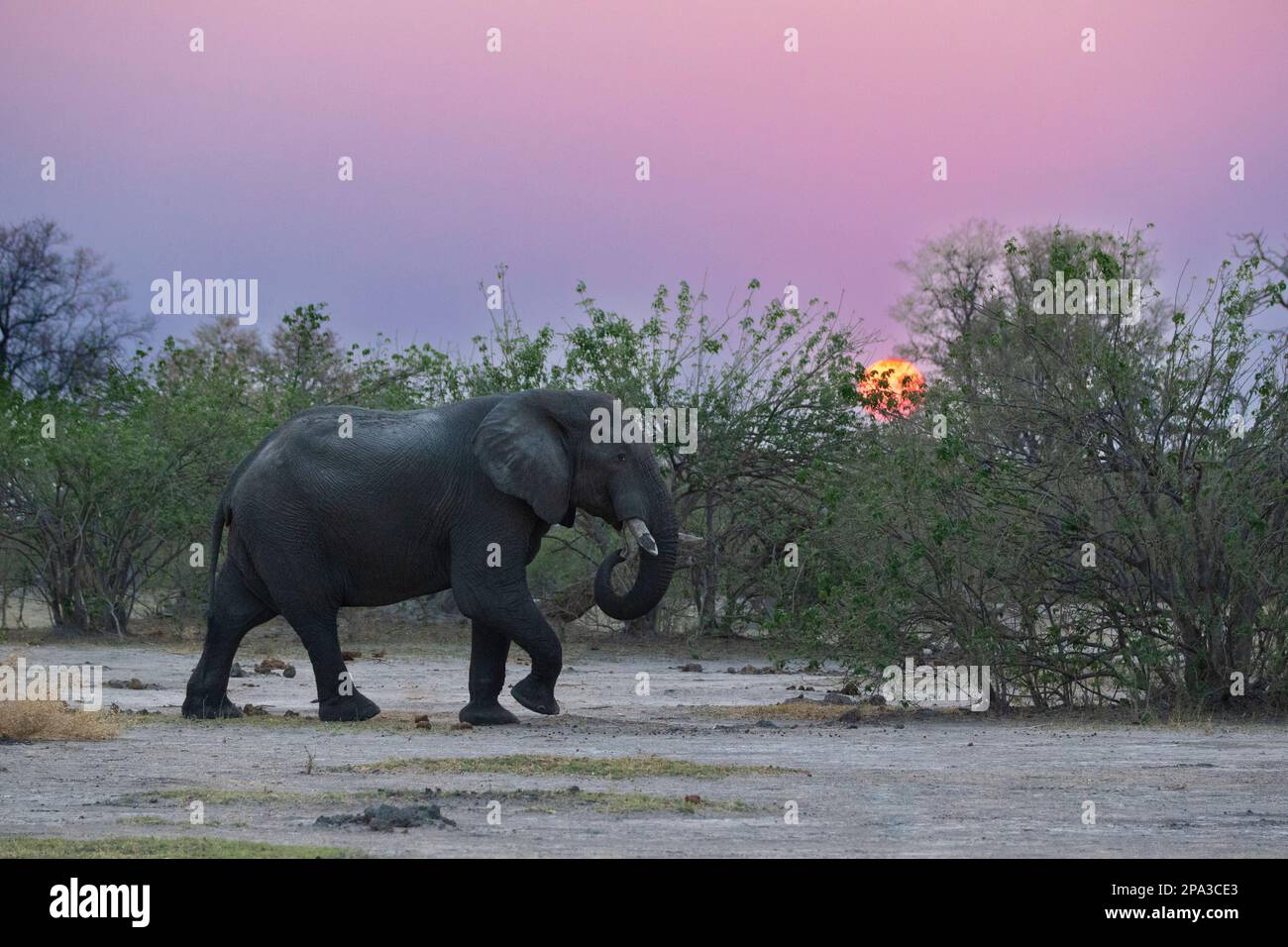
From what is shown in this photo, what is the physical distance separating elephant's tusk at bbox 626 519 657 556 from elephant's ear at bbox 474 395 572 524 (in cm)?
65

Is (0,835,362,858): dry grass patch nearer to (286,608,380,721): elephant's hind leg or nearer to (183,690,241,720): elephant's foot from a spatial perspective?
(286,608,380,721): elephant's hind leg

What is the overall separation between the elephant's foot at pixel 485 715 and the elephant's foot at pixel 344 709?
91 cm

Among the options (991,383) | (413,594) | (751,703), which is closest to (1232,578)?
(991,383)

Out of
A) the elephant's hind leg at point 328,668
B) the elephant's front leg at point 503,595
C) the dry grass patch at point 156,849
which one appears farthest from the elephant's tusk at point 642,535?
the dry grass patch at point 156,849

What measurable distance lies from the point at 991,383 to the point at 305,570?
675 centimetres

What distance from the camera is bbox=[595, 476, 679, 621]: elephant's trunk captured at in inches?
699

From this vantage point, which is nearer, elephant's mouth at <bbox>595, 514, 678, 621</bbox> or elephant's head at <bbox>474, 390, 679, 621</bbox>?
elephant's head at <bbox>474, 390, 679, 621</bbox>

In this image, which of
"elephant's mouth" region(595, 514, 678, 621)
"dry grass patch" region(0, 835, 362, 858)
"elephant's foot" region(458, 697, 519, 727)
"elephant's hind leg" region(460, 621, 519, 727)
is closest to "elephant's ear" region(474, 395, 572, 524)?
"elephant's mouth" region(595, 514, 678, 621)

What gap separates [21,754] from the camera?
14945 mm

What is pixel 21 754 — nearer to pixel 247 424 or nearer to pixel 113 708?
pixel 113 708

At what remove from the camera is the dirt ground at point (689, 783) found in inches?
417

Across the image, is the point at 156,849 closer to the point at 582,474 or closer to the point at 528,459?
the point at 528,459

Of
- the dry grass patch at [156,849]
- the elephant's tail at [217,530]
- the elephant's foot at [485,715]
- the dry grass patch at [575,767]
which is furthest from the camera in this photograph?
the elephant's tail at [217,530]

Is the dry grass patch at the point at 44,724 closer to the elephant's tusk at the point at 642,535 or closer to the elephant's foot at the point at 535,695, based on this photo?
the elephant's foot at the point at 535,695
